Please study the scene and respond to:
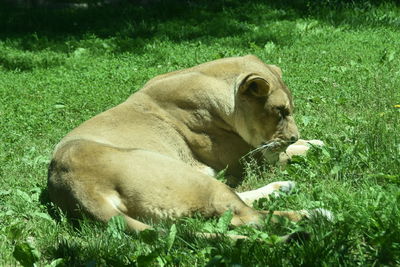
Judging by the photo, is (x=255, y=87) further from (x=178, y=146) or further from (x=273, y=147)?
(x=178, y=146)

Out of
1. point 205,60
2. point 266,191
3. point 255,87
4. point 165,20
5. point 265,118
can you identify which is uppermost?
point 255,87

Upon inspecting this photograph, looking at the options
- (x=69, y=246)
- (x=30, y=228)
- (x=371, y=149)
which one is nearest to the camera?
(x=69, y=246)

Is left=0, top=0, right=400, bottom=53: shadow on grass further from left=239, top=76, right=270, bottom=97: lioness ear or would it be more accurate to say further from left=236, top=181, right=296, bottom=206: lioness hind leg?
left=236, top=181, right=296, bottom=206: lioness hind leg

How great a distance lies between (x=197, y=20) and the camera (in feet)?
37.8

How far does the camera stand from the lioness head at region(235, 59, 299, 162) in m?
5.36

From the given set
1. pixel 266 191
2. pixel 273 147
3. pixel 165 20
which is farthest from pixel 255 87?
pixel 165 20

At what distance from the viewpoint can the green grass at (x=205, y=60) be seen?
3633 mm

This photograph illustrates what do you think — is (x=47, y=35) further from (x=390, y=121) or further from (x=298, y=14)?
(x=390, y=121)

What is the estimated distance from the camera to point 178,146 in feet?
17.3

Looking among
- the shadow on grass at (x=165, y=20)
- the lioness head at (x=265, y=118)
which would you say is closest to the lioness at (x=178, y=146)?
the lioness head at (x=265, y=118)

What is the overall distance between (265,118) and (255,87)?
27 centimetres

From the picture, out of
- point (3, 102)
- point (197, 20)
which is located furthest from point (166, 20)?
point (3, 102)

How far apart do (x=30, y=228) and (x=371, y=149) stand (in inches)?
98.4

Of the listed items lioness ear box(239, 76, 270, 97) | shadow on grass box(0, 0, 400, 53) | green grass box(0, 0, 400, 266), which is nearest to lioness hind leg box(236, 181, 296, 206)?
green grass box(0, 0, 400, 266)
